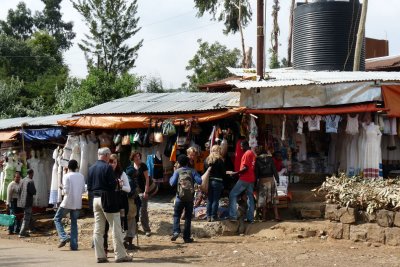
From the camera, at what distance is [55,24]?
6150 cm

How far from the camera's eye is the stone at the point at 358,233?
10.4 meters

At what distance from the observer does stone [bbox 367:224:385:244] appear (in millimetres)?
10172

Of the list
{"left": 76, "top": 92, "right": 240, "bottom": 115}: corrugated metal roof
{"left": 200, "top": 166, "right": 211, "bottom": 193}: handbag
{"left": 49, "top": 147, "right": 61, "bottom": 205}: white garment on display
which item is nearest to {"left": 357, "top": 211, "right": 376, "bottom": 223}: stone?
{"left": 200, "top": 166, "right": 211, "bottom": 193}: handbag

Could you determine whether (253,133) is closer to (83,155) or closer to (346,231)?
(346,231)

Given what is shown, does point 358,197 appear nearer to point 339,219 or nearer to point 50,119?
point 339,219

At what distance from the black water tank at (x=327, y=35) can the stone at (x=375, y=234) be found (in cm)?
725

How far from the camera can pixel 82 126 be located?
47.9 ft

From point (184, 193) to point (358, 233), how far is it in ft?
10.9

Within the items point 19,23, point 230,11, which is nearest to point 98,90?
point 230,11

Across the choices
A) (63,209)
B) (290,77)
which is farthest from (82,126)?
(290,77)

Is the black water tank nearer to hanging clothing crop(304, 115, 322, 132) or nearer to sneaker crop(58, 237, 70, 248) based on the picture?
hanging clothing crop(304, 115, 322, 132)

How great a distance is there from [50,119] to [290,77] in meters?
7.17

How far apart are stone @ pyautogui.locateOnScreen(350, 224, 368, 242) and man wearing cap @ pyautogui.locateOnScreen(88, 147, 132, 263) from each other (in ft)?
13.6

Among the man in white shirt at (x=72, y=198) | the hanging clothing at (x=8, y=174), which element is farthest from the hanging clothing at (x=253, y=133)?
the hanging clothing at (x=8, y=174)
